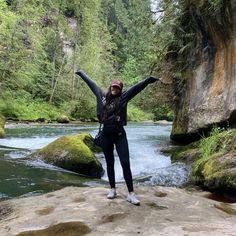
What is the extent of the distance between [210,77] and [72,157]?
5.12m

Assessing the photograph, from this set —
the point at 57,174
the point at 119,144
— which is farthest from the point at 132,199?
the point at 57,174

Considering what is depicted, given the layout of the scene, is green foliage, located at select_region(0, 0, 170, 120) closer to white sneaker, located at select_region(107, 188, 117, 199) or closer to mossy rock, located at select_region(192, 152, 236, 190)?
mossy rock, located at select_region(192, 152, 236, 190)

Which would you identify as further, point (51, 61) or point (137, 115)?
point (137, 115)

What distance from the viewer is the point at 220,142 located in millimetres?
10117

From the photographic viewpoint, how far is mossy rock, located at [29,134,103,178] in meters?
11.0

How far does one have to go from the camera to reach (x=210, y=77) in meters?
13.2

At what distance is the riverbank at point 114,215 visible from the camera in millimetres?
4719

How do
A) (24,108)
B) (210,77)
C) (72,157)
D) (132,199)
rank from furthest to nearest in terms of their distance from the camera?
(24,108)
(210,77)
(72,157)
(132,199)

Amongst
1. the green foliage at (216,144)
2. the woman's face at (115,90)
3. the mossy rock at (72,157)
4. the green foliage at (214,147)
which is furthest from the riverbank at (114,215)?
the mossy rock at (72,157)

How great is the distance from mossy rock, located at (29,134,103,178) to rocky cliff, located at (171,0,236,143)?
3.84 meters

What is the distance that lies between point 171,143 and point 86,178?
6526mm

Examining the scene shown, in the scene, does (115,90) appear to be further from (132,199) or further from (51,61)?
(51,61)

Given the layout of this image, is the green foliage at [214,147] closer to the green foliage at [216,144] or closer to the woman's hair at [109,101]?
the green foliage at [216,144]

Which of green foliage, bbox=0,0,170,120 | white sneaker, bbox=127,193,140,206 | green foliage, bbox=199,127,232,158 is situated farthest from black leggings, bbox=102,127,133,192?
green foliage, bbox=0,0,170,120
